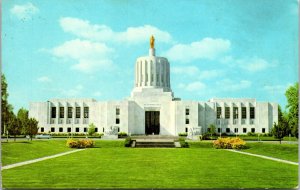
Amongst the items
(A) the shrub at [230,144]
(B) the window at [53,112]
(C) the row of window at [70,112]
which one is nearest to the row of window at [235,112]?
(C) the row of window at [70,112]

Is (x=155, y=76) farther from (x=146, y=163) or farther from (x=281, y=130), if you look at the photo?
(x=146, y=163)

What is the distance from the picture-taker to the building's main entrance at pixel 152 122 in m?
68.8

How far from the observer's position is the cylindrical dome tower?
6950cm

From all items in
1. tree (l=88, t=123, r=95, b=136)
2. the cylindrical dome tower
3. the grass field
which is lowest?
the grass field

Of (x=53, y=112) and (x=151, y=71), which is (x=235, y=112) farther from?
(x=53, y=112)

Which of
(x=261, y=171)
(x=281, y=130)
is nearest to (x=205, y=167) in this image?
(x=261, y=171)

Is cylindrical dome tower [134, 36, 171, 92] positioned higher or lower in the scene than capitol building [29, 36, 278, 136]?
higher

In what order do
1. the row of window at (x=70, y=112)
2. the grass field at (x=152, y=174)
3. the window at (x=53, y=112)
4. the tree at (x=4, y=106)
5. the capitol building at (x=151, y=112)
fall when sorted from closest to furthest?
1. the grass field at (x=152, y=174)
2. the tree at (x=4, y=106)
3. the capitol building at (x=151, y=112)
4. the row of window at (x=70, y=112)
5. the window at (x=53, y=112)

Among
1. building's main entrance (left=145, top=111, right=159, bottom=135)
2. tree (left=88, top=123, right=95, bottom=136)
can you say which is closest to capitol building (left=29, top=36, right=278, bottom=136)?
building's main entrance (left=145, top=111, right=159, bottom=135)

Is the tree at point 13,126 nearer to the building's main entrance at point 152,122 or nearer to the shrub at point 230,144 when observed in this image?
the shrub at point 230,144

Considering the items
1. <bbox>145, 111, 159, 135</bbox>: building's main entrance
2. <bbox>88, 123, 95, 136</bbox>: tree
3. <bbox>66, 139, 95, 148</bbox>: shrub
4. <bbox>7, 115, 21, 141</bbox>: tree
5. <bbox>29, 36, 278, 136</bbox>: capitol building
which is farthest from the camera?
<bbox>145, 111, 159, 135</bbox>: building's main entrance

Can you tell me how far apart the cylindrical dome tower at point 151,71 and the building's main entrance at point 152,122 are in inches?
184

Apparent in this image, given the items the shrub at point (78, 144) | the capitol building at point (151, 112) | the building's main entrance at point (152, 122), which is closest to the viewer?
the shrub at point (78, 144)

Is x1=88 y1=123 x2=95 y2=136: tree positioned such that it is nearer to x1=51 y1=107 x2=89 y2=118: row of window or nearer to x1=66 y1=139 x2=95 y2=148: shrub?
x1=51 y1=107 x2=89 y2=118: row of window
